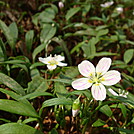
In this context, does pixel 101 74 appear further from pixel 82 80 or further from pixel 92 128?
pixel 92 128

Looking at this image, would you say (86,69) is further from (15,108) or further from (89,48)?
(89,48)

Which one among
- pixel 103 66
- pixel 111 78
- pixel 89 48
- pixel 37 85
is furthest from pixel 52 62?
pixel 89 48

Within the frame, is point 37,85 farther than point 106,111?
Yes

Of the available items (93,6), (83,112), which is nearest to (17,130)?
(83,112)

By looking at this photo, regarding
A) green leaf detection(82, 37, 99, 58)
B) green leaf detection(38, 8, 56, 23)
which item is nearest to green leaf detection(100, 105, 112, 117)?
green leaf detection(82, 37, 99, 58)

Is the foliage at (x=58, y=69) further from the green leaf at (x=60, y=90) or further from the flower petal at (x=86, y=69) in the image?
the flower petal at (x=86, y=69)

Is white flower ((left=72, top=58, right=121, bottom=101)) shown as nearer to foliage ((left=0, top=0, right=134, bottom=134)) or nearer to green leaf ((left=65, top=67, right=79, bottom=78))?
foliage ((left=0, top=0, right=134, bottom=134))
